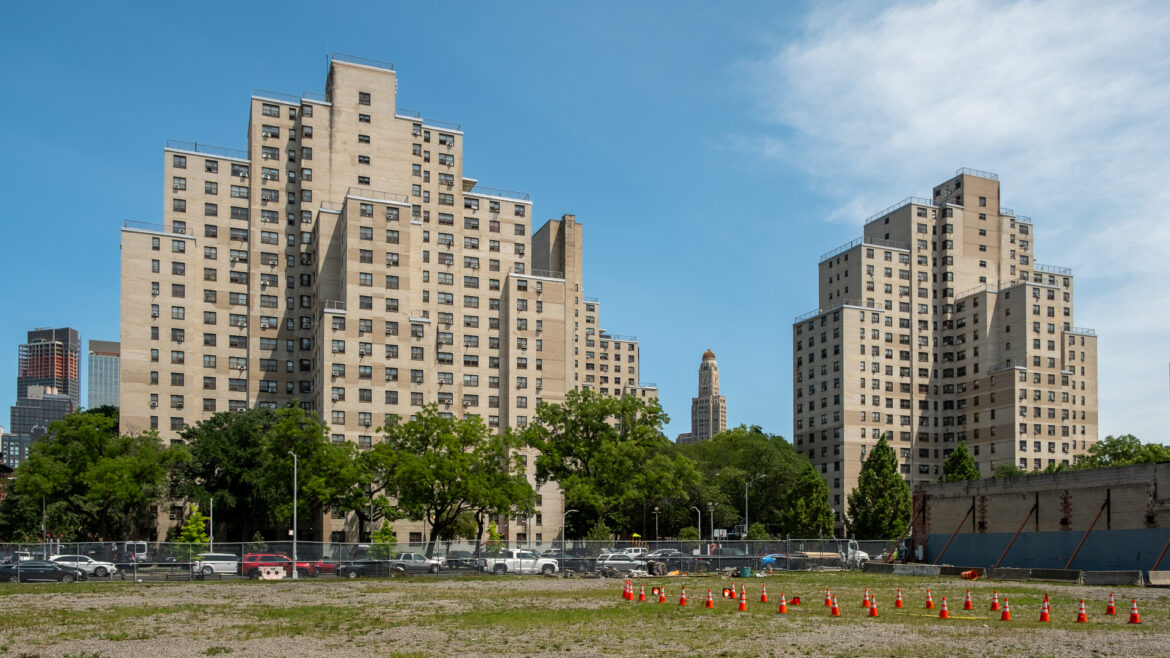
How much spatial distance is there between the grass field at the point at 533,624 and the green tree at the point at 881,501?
65.0 m

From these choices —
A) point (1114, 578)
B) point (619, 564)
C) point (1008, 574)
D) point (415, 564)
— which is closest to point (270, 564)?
point (415, 564)

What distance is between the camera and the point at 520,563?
65375 millimetres

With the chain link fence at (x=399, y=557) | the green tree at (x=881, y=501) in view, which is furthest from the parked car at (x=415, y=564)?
the green tree at (x=881, y=501)

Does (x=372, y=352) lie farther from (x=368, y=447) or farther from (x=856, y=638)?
(x=856, y=638)

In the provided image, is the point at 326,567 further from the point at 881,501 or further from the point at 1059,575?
the point at 881,501

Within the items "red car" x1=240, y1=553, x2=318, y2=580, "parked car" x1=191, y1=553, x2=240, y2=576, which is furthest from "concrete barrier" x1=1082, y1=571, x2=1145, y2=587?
"parked car" x1=191, y1=553, x2=240, y2=576

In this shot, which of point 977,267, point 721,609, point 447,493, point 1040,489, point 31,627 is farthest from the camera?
point 977,267

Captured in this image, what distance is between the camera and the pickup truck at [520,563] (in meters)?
64.9

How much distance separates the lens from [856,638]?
→ 2758 centimetres

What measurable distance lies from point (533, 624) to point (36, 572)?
37164 mm

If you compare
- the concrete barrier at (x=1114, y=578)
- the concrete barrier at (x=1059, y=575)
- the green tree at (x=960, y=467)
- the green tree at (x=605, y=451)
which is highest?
the green tree at (x=605, y=451)

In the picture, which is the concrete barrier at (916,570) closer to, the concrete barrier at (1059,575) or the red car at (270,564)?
the concrete barrier at (1059,575)

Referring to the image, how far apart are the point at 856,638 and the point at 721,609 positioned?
10091 mm

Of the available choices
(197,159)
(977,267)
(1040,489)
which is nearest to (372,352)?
(197,159)
